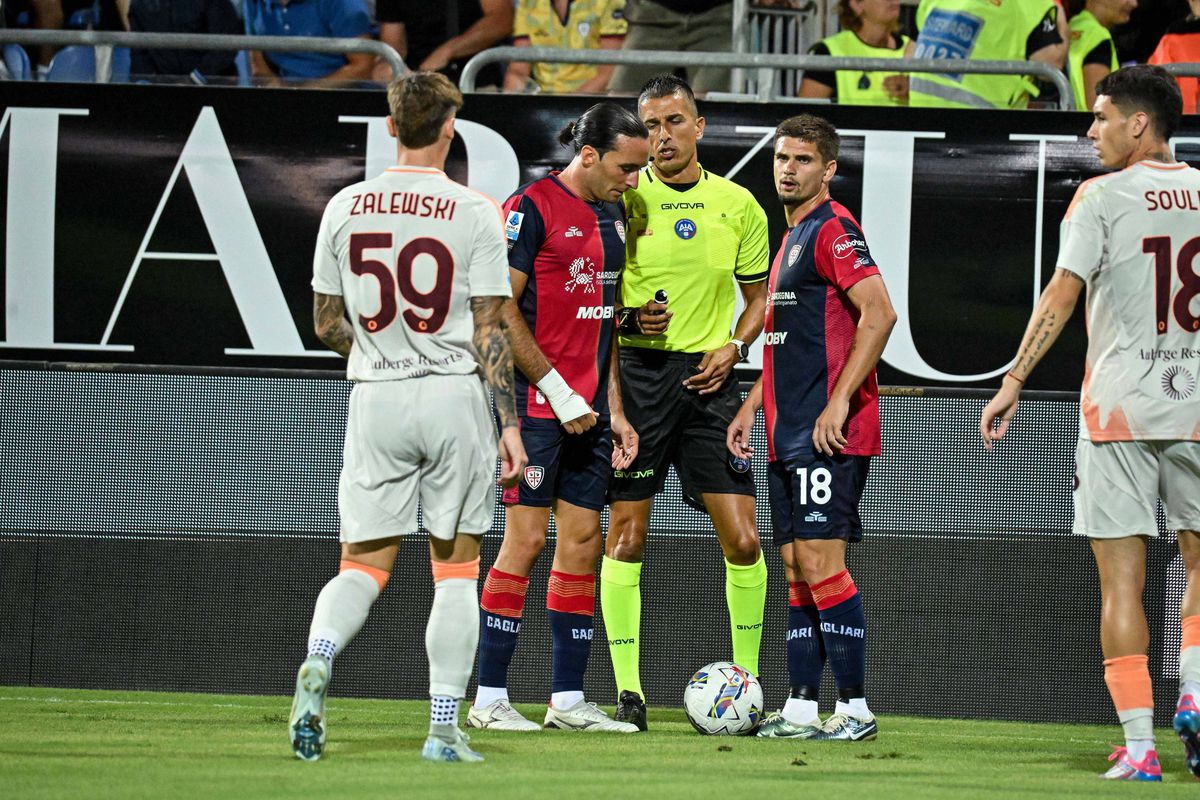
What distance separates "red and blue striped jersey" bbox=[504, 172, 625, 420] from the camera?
6223 mm

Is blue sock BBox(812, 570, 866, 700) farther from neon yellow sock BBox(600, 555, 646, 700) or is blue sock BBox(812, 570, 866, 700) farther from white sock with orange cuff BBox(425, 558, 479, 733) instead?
white sock with orange cuff BBox(425, 558, 479, 733)

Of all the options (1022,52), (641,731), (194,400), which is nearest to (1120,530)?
(641,731)

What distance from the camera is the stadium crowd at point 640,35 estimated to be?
8.34 metres

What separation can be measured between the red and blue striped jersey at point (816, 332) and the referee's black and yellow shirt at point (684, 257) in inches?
13.7

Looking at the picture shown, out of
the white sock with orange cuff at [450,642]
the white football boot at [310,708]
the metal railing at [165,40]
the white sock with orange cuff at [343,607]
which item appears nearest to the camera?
the white football boot at [310,708]

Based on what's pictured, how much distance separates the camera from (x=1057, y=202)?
785cm

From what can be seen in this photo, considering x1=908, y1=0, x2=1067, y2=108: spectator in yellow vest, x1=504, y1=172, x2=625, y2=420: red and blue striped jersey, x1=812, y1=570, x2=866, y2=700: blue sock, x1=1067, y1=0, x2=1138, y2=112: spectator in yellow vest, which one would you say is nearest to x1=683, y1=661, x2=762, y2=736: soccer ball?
x1=812, y1=570, x2=866, y2=700: blue sock

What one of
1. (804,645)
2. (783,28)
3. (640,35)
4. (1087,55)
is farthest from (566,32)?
(804,645)

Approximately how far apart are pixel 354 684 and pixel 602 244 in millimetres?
2948

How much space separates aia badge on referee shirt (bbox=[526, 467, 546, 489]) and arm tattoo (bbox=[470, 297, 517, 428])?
1295mm

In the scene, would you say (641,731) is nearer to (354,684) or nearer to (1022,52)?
(354,684)

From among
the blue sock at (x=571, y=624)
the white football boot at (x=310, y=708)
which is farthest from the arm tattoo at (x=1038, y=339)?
the white football boot at (x=310, y=708)

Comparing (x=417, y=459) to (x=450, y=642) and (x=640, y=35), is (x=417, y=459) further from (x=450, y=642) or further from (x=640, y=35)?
(x=640, y=35)

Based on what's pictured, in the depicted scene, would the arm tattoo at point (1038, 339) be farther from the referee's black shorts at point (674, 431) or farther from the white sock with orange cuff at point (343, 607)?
the white sock with orange cuff at point (343, 607)
